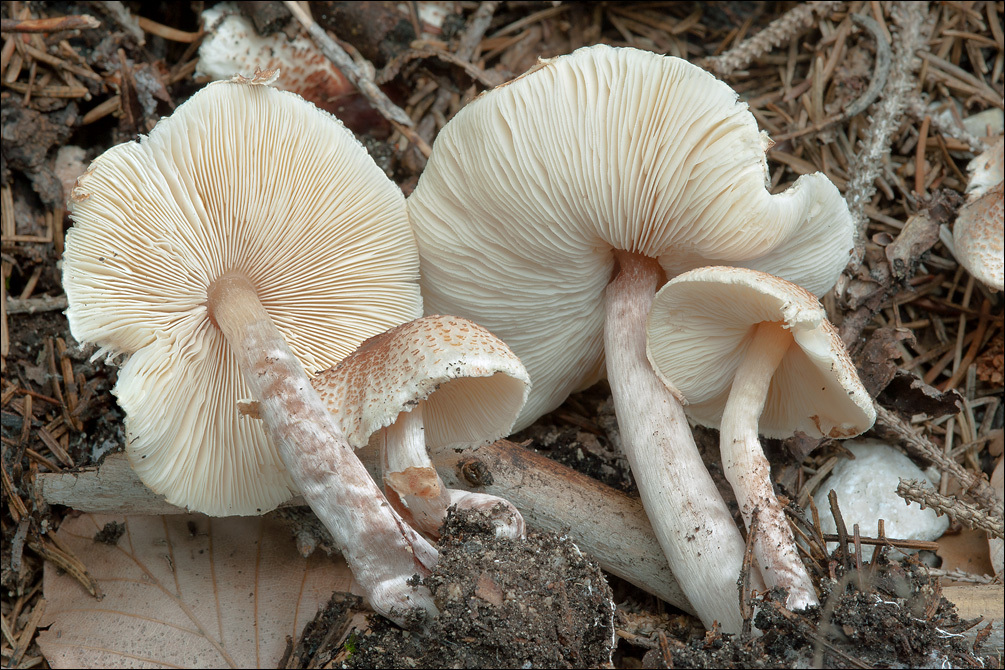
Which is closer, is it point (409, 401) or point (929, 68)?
point (409, 401)

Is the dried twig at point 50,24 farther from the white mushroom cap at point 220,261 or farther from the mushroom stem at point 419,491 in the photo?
the mushroom stem at point 419,491

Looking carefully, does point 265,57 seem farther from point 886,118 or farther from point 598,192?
point 886,118

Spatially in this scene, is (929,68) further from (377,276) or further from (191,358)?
(191,358)

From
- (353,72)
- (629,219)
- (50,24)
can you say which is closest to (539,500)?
(629,219)

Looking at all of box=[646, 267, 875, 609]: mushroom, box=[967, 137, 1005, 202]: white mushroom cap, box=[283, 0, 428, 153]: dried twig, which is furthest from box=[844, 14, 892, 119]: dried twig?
box=[283, 0, 428, 153]: dried twig

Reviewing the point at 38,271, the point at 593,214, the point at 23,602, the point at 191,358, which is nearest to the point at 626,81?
the point at 593,214
